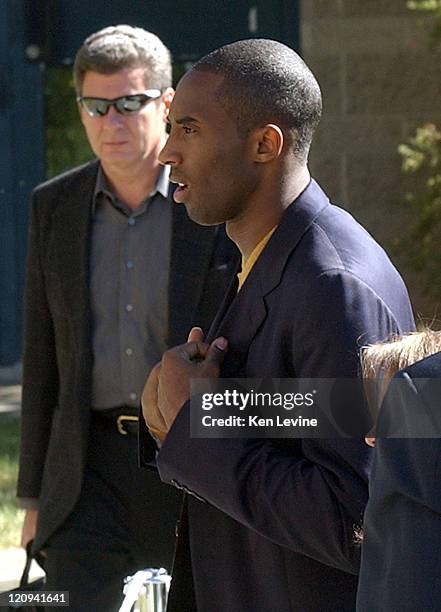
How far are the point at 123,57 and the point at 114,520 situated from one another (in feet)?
4.43

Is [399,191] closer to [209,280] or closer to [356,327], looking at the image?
[209,280]

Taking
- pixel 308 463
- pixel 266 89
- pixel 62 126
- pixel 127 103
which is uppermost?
pixel 62 126

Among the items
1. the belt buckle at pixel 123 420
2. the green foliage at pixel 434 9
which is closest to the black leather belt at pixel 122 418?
the belt buckle at pixel 123 420

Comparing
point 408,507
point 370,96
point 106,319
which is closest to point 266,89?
point 408,507

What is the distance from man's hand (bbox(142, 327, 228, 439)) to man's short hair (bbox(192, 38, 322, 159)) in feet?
1.36

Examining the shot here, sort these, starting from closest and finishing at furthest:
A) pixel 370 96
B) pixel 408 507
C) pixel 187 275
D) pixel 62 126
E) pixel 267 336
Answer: pixel 408 507
pixel 267 336
pixel 187 275
pixel 370 96
pixel 62 126

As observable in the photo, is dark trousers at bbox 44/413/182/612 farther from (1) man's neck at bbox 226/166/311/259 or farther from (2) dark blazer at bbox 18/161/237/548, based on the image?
(1) man's neck at bbox 226/166/311/259

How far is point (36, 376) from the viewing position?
176 inches

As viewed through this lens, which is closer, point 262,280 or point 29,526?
point 262,280

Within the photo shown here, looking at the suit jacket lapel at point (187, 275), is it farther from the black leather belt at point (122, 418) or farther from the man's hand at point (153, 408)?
the man's hand at point (153, 408)

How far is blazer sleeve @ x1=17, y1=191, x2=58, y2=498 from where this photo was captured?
446 centimetres

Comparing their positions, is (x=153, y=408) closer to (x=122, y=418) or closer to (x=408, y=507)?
(x=408, y=507)

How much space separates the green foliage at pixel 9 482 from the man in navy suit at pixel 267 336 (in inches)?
152

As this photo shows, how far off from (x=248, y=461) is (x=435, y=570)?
80 centimetres
